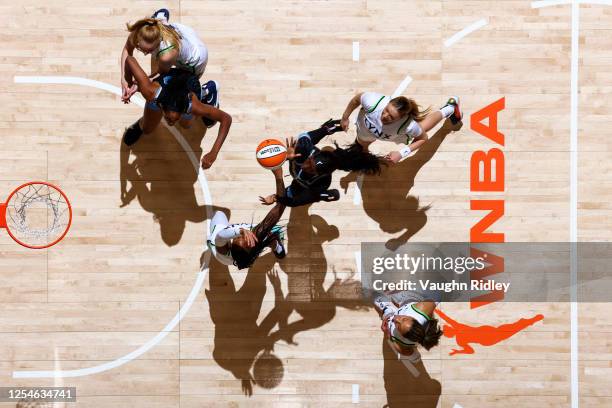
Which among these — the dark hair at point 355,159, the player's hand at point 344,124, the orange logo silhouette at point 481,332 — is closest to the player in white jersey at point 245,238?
the dark hair at point 355,159

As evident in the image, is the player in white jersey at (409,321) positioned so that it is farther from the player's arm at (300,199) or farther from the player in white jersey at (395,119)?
the player in white jersey at (395,119)

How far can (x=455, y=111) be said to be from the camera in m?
8.18

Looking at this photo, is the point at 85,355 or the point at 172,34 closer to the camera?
the point at 172,34

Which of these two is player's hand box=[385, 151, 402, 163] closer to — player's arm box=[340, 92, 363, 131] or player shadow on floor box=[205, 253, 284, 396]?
player's arm box=[340, 92, 363, 131]

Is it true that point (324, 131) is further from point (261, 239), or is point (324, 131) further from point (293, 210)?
point (261, 239)

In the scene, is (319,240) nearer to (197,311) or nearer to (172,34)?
(197,311)

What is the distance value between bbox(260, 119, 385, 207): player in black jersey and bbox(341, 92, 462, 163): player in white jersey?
25 cm

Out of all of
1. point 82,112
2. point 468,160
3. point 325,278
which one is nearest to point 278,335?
point 325,278

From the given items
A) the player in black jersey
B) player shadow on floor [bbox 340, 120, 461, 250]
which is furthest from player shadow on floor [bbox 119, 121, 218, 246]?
player shadow on floor [bbox 340, 120, 461, 250]

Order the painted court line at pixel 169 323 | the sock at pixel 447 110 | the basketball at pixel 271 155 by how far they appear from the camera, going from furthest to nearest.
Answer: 1. the painted court line at pixel 169 323
2. the sock at pixel 447 110
3. the basketball at pixel 271 155

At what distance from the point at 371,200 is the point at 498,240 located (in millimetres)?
1866

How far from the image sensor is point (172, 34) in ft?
22.3

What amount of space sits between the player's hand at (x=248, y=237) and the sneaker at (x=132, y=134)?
2297mm

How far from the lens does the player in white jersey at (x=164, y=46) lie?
6609 millimetres
